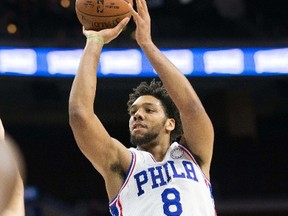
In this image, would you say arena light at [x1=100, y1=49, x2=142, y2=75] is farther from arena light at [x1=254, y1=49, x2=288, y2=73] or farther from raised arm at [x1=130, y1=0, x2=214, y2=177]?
raised arm at [x1=130, y1=0, x2=214, y2=177]

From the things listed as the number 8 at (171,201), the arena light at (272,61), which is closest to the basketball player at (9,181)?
the number 8 at (171,201)

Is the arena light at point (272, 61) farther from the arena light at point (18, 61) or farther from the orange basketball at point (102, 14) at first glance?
the orange basketball at point (102, 14)

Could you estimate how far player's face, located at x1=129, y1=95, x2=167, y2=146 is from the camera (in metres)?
3.74

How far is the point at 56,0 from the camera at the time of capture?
10625 millimetres

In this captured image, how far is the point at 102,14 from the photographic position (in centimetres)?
358

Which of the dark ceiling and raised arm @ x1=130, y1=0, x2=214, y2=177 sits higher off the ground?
the dark ceiling

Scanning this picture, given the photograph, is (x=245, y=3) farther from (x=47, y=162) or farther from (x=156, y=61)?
(x=156, y=61)

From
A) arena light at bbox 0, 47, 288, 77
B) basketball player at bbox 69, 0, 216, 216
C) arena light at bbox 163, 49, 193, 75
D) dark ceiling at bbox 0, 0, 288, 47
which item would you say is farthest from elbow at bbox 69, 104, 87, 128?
dark ceiling at bbox 0, 0, 288, 47

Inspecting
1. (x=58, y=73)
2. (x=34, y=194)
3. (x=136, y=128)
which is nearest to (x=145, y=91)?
(x=136, y=128)

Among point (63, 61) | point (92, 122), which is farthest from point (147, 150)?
point (63, 61)

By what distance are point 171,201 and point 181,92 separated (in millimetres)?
602

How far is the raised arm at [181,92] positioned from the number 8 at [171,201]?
33cm

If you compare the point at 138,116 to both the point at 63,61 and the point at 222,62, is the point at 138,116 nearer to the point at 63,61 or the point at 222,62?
the point at 63,61

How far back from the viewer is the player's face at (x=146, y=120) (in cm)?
374
